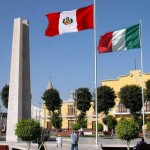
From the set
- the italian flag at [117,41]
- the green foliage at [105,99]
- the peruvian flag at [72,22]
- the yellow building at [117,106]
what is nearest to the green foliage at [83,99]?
the green foliage at [105,99]

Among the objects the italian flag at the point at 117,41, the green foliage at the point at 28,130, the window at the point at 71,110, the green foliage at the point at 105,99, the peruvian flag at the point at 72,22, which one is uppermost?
the peruvian flag at the point at 72,22

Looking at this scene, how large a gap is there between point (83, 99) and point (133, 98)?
11.4m

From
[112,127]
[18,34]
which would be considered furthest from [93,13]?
[112,127]

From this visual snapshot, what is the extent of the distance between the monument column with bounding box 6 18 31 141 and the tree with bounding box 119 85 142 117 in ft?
A: 88.7

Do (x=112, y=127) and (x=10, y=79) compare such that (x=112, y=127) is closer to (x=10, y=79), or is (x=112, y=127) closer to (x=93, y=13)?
(x=10, y=79)

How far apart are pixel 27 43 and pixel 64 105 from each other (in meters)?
48.7

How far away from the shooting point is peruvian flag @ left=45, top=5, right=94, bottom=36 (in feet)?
78.3

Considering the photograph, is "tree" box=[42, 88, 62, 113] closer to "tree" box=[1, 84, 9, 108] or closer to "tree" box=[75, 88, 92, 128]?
"tree" box=[75, 88, 92, 128]

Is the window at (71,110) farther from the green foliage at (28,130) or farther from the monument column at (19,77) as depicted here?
the green foliage at (28,130)

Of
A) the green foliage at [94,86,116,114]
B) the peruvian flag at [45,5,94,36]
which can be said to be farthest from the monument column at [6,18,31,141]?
the green foliage at [94,86,116,114]

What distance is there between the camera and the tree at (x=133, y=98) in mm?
59562

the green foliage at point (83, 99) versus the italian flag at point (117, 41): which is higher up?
the italian flag at point (117, 41)

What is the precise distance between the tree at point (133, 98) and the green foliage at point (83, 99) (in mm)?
8409

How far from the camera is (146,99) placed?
6000 cm
